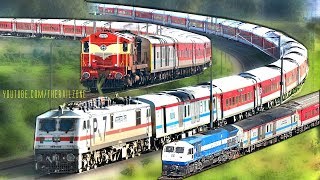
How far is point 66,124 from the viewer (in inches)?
697

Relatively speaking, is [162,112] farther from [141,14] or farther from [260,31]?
[260,31]

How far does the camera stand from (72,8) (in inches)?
852

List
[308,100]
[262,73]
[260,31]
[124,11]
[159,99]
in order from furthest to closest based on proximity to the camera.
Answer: [308,100]
[262,73]
[260,31]
[124,11]
[159,99]

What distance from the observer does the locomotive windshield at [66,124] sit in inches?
696

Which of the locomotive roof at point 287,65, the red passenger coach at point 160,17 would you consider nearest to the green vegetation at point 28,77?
the red passenger coach at point 160,17

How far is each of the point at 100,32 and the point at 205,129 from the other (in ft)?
10.7

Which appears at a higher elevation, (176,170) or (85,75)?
(85,75)

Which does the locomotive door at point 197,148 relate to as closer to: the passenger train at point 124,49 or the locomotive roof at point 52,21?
the passenger train at point 124,49

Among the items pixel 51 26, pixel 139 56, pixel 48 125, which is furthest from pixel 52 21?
pixel 48 125

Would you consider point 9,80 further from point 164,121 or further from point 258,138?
point 258,138

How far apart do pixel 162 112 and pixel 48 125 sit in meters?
3.11

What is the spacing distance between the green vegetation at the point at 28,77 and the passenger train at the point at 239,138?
9.51 ft

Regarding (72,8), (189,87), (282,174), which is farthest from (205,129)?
(72,8)

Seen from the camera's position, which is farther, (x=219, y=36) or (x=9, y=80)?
(x=219, y=36)
